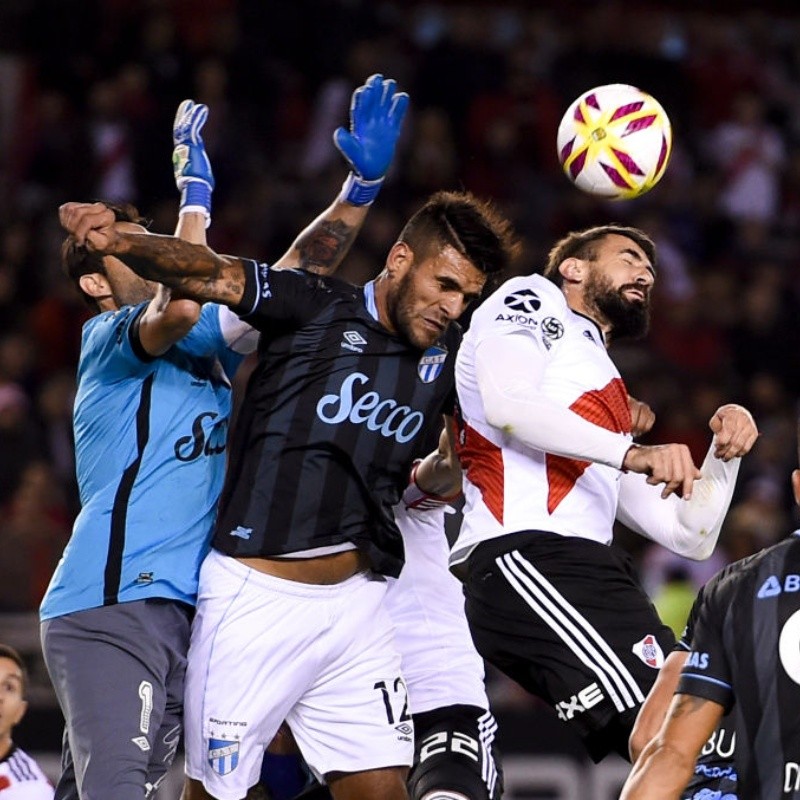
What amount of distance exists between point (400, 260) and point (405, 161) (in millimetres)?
7567

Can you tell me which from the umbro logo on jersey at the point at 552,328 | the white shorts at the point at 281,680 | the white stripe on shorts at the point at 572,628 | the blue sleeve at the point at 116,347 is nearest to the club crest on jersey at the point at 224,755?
the white shorts at the point at 281,680

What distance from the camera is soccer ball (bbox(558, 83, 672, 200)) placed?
6121mm

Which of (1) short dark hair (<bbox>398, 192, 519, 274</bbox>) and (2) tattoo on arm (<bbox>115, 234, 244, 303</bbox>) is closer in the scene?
(2) tattoo on arm (<bbox>115, 234, 244, 303</bbox>)

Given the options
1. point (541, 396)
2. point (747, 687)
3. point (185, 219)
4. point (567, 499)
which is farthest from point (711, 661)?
point (185, 219)

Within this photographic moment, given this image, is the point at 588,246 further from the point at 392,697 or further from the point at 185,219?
the point at 392,697

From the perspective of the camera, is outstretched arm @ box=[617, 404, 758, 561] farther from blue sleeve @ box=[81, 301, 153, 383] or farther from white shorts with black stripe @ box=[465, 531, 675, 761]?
blue sleeve @ box=[81, 301, 153, 383]

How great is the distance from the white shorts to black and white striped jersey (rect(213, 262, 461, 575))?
150 millimetres

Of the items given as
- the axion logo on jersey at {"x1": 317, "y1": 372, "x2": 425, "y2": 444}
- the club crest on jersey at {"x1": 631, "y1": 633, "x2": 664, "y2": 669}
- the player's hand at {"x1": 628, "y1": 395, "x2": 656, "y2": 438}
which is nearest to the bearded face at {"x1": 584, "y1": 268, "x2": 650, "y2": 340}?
the player's hand at {"x1": 628, "y1": 395, "x2": 656, "y2": 438}

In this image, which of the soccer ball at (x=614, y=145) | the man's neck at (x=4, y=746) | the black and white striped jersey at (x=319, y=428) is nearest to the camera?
the black and white striped jersey at (x=319, y=428)

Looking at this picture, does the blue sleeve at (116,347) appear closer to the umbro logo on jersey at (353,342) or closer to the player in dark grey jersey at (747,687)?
the umbro logo on jersey at (353,342)

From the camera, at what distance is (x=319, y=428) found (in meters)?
5.45

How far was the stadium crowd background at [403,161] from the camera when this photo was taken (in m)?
11.4

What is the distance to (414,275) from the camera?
5.52 meters

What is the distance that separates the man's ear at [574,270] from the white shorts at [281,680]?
130cm
